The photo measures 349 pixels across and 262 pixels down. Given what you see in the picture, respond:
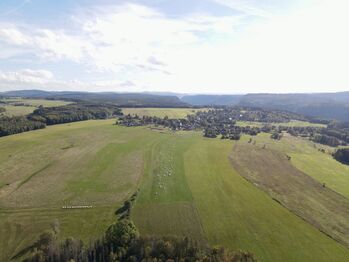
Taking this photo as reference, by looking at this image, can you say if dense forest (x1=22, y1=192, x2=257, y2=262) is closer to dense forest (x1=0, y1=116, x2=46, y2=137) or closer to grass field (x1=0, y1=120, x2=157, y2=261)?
grass field (x1=0, y1=120, x2=157, y2=261)

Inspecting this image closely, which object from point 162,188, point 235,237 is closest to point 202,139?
point 162,188

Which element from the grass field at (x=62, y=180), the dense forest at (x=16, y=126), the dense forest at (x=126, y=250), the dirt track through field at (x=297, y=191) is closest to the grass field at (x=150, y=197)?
the grass field at (x=62, y=180)

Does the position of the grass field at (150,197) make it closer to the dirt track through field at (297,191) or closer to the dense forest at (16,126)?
the dirt track through field at (297,191)

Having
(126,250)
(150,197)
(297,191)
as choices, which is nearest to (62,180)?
(150,197)

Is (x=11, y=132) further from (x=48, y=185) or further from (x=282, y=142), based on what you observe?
(x=282, y=142)

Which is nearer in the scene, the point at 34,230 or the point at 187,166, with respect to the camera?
the point at 34,230

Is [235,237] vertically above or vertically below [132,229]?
below
